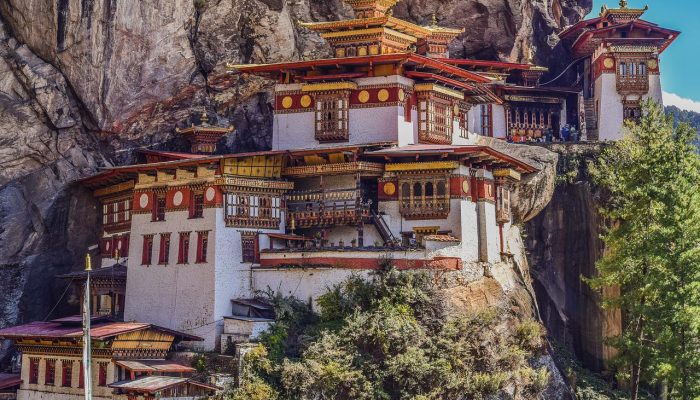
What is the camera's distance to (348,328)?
47.3 metres

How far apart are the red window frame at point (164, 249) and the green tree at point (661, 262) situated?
19341 millimetres

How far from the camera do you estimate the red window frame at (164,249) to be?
5388 centimetres

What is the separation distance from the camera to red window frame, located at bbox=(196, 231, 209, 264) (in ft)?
171

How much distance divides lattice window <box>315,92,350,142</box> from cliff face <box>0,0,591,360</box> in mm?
7499

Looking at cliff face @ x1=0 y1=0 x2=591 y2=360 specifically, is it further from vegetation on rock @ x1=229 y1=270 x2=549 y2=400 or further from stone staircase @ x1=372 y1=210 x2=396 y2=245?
vegetation on rock @ x1=229 y1=270 x2=549 y2=400

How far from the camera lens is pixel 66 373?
49281mm

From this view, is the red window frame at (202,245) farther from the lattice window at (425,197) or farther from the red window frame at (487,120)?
the red window frame at (487,120)

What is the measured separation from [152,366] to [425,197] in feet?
48.1

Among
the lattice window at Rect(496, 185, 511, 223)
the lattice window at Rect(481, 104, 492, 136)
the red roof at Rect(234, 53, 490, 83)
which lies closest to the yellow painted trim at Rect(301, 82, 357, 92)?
the red roof at Rect(234, 53, 490, 83)

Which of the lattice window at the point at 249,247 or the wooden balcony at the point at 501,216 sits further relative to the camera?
the wooden balcony at the point at 501,216

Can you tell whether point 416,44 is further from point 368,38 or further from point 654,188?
point 654,188

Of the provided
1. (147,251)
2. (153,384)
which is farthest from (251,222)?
(153,384)

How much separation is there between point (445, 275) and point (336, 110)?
39.9 feet

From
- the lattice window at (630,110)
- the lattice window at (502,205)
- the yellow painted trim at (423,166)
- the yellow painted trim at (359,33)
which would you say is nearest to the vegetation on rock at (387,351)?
the yellow painted trim at (423,166)
